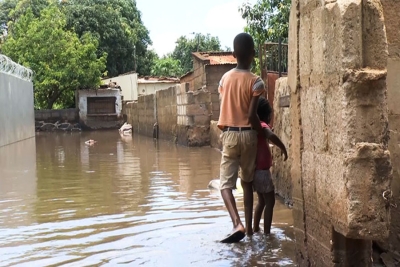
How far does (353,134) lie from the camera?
2.85 m

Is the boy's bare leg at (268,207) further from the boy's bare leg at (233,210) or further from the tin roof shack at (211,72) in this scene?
the tin roof shack at (211,72)

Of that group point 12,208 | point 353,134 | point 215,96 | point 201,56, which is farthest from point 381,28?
point 201,56

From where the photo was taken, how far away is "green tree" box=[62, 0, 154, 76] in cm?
3606

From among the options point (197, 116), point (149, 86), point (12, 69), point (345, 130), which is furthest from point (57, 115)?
point (345, 130)

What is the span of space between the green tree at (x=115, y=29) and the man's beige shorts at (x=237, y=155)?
32.2 m

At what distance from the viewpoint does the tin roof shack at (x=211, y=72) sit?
15319 millimetres

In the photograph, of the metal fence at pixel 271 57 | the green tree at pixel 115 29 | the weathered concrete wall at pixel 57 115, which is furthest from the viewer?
the green tree at pixel 115 29

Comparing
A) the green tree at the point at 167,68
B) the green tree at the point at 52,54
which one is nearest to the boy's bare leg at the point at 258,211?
the green tree at the point at 52,54

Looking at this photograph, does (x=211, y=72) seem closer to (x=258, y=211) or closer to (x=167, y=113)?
(x=167, y=113)

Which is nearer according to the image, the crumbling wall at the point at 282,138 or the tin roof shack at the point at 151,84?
the crumbling wall at the point at 282,138

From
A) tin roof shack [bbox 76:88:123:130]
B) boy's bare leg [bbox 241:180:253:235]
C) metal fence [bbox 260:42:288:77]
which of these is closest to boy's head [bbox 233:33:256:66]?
boy's bare leg [bbox 241:180:253:235]

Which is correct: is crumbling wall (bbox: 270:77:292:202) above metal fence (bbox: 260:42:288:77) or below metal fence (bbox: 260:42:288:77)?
below

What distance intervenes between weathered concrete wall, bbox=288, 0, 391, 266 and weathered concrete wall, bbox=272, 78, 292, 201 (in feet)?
9.15

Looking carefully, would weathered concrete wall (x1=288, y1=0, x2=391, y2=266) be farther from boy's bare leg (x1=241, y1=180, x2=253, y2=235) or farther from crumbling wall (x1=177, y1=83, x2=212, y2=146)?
crumbling wall (x1=177, y1=83, x2=212, y2=146)
